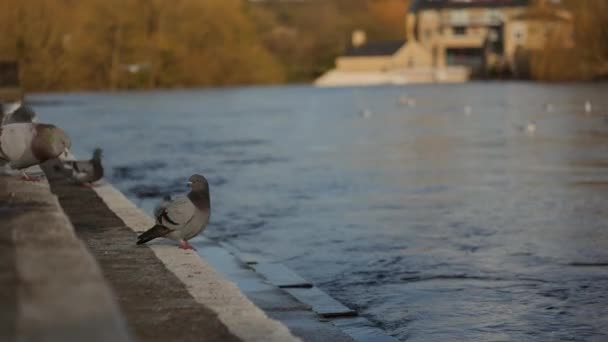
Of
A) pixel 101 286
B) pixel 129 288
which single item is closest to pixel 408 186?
pixel 129 288

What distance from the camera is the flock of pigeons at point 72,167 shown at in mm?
8656

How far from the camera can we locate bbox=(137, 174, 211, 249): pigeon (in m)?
8.61

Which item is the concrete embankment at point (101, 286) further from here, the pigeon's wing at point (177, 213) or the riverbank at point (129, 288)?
the pigeon's wing at point (177, 213)

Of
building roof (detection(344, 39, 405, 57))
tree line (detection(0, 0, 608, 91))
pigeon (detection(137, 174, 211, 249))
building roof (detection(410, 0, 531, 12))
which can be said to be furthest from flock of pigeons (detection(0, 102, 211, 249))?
building roof (detection(410, 0, 531, 12))

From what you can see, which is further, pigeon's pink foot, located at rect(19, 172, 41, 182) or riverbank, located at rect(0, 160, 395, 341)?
pigeon's pink foot, located at rect(19, 172, 41, 182)

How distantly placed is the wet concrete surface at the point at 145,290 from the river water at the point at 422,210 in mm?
1722

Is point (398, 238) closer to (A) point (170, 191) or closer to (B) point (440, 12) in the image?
(A) point (170, 191)

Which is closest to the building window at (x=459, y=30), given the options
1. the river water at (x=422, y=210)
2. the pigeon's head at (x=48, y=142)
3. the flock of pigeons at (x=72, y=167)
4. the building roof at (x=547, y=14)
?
the building roof at (x=547, y=14)

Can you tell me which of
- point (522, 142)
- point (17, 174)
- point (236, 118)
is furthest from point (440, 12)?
point (17, 174)

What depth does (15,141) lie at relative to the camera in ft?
34.9

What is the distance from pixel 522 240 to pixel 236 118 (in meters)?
33.3

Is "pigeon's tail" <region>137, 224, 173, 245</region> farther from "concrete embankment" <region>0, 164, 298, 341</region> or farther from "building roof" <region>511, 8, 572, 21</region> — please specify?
"building roof" <region>511, 8, 572, 21</region>

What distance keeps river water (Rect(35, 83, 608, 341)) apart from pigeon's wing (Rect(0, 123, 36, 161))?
259 centimetres

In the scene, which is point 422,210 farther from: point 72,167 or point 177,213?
point 177,213
